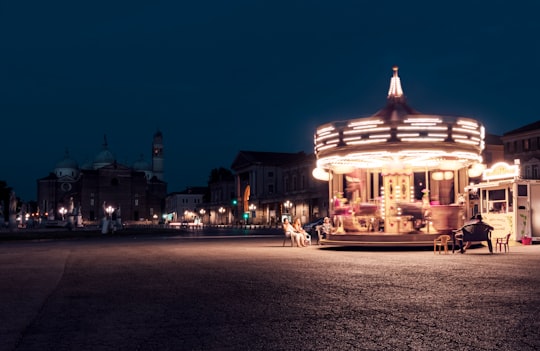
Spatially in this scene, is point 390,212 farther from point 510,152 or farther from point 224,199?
point 224,199

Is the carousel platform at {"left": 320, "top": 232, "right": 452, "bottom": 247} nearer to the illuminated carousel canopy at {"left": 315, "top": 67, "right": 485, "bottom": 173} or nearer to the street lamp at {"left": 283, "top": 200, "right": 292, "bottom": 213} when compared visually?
the illuminated carousel canopy at {"left": 315, "top": 67, "right": 485, "bottom": 173}

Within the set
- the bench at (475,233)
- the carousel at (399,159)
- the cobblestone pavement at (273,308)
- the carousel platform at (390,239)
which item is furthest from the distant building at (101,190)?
the cobblestone pavement at (273,308)

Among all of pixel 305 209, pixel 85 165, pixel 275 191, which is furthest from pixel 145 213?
pixel 305 209

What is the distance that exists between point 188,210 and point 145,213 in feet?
63.7

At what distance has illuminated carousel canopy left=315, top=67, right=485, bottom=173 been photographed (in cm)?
2470

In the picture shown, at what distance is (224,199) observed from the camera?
123 m

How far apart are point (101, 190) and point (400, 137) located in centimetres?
10935

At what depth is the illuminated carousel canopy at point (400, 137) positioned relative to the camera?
2470 centimetres

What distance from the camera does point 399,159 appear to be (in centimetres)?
2714

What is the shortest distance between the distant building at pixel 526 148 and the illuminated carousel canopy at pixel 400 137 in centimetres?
4239

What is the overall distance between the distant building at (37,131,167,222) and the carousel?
99.5 meters

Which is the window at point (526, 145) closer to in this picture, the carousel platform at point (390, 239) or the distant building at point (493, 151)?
the distant building at point (493, 151)

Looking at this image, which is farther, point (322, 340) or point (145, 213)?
point (145, 213)

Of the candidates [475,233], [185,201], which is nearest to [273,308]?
[475,233]
